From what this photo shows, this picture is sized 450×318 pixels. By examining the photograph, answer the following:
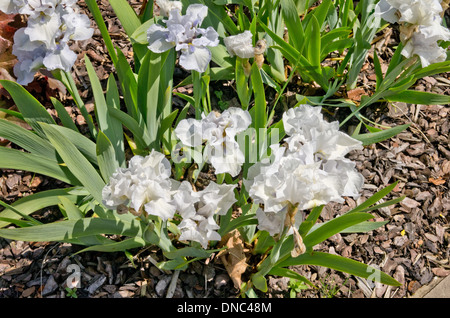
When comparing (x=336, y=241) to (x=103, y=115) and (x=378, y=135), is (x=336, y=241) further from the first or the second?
(x=103, y=115)

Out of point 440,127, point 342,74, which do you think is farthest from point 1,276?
point 440,127

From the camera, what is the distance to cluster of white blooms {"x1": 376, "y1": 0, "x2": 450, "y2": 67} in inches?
59.3

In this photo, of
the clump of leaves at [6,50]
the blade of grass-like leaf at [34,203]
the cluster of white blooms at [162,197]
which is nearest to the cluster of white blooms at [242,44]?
the cluster of white blooms at [162,197]

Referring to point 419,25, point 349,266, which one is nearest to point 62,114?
point 349,266

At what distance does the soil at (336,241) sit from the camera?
1744mm

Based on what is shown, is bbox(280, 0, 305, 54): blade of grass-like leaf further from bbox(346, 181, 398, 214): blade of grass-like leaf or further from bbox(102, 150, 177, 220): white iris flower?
bbox(102, 150, 177, 220): white iris flower

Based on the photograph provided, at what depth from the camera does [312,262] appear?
4.93 feet

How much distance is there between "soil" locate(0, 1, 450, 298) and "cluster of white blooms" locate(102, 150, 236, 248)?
1.62 ft

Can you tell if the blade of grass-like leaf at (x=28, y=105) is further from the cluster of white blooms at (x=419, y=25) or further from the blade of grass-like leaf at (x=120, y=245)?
the cluster of white blooms at (x=419, y=25)

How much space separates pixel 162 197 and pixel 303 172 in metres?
0.38
